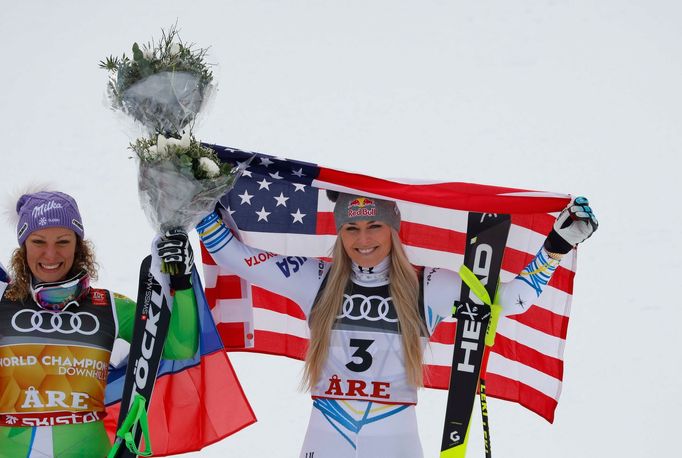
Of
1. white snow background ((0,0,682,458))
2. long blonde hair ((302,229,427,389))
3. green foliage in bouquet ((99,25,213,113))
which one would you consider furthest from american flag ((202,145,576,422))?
white snow background ((0,0,682,458))

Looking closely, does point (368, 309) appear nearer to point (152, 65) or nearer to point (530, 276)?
point (530, 276)

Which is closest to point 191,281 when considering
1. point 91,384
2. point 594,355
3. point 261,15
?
point 91,384

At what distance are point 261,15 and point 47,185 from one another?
6.69m

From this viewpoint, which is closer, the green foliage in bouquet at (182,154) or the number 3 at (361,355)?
the green foliage in bouquet at (182,154)

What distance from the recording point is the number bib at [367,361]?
148 inches

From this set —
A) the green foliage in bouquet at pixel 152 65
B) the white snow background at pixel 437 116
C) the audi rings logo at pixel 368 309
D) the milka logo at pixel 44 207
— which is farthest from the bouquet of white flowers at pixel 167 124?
the white snow background at pixel 437 116

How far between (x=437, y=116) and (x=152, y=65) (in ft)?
20.4

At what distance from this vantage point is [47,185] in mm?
3879

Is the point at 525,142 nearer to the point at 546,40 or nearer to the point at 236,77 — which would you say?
the point at 546,40

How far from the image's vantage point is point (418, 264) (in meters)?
4.39

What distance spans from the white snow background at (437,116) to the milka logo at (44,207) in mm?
2774

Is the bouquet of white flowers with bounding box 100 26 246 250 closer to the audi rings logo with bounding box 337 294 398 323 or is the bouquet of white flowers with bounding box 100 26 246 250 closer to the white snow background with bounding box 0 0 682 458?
the audi rings logo with bounding box 337 294 398 323

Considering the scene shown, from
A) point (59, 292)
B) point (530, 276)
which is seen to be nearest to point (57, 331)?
point (59, 292)

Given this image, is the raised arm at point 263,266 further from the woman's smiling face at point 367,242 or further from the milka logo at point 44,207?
the milka logo at point 44,207
